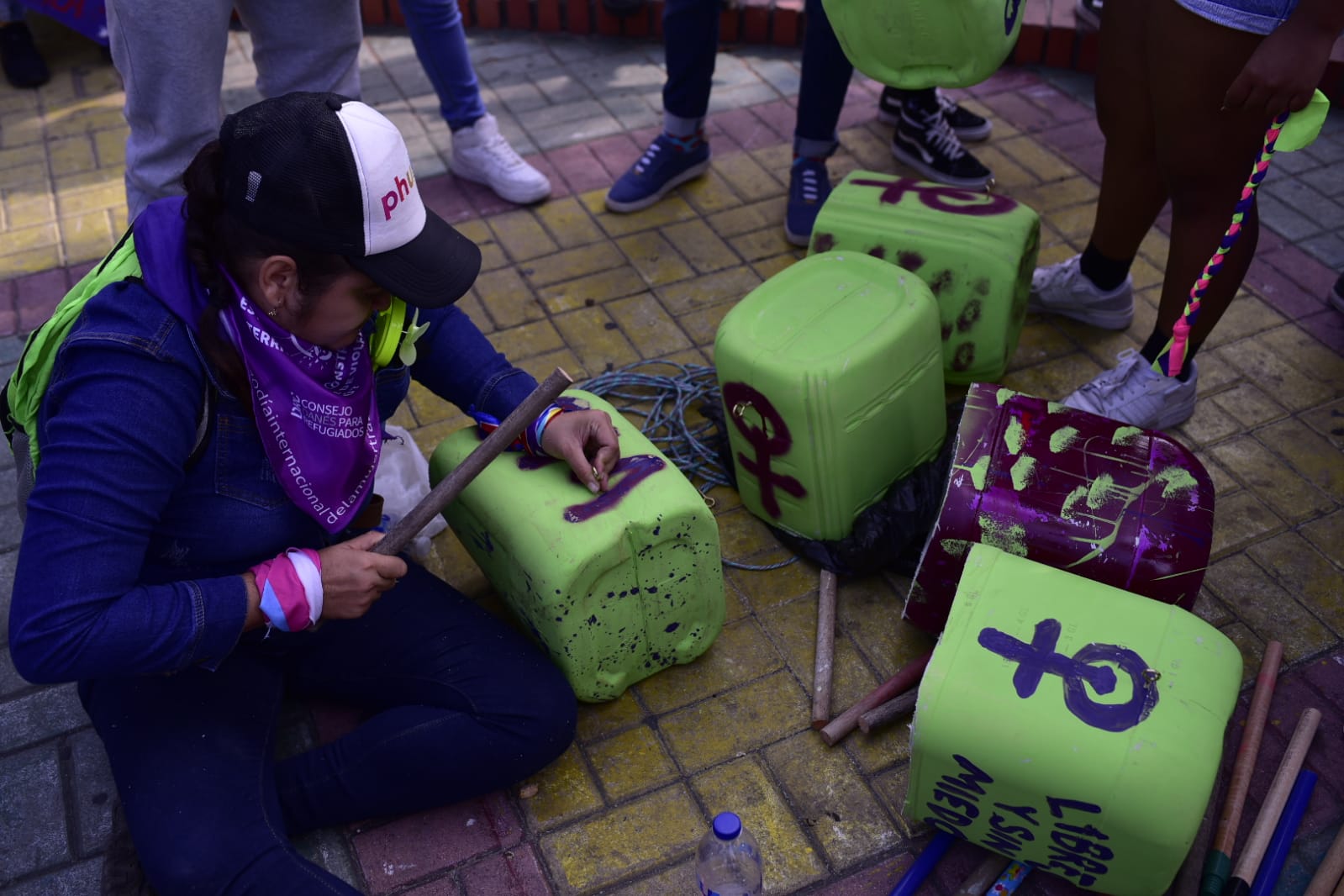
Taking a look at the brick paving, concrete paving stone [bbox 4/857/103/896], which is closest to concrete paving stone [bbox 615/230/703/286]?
the brick paving

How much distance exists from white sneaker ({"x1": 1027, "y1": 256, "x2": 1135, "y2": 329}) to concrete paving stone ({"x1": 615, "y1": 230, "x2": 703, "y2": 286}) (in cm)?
110

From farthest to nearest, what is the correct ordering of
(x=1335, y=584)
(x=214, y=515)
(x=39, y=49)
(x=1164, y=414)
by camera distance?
(x=39, y=49)
(x=1164, y=414)
(x=1335, y=584)
(x=214, y=515)

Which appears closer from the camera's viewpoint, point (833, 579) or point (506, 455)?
point (506, 455)

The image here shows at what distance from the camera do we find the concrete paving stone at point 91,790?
7.11ft

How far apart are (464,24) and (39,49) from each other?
193cm

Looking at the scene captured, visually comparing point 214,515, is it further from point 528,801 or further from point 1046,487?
point 1046,487

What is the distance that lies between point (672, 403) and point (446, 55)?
1.57 meters

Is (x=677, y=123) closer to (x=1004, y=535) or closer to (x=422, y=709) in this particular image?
(x=1004, y=535)

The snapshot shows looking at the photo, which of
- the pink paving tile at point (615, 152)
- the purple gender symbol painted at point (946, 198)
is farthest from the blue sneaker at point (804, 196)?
the pink paving tile at point (615, 152)

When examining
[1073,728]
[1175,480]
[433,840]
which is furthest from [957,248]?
[433,840]

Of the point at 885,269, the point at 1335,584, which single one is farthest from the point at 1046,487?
the point at 1335,584

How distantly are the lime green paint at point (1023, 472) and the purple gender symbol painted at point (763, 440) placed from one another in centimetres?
49

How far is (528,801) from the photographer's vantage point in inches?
88.5

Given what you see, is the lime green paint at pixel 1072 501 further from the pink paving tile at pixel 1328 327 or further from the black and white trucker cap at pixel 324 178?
the pink paving tile at pixel 1328 327
